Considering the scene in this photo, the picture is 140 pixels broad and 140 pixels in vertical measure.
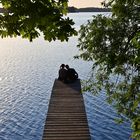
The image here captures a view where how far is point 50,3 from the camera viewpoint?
7.02 m

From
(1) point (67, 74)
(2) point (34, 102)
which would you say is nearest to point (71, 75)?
(1) point (67, 74)

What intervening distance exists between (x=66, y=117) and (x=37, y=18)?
15.1 meters

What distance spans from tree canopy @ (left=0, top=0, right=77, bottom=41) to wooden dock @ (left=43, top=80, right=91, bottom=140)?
11.2 metres

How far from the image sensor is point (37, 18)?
6.73 m

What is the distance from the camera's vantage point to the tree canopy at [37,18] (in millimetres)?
6738

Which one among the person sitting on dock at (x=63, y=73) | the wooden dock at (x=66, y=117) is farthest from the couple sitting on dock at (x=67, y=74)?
the wooden dock at (x=66, y=117)

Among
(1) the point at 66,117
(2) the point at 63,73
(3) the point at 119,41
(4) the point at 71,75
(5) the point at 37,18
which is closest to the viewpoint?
(5) the point at 37,18

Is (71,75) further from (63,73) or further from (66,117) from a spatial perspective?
(66,117)

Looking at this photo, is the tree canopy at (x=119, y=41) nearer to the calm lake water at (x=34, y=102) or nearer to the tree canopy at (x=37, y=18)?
the tree canopy at (x=37, y=18)

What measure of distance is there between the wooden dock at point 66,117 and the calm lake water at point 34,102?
3.58m

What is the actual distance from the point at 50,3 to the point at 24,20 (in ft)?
1.99

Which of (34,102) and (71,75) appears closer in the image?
(71,75)

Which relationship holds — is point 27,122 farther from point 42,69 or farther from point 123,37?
point 42,69

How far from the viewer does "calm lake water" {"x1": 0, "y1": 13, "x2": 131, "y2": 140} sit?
2844 centimetres
